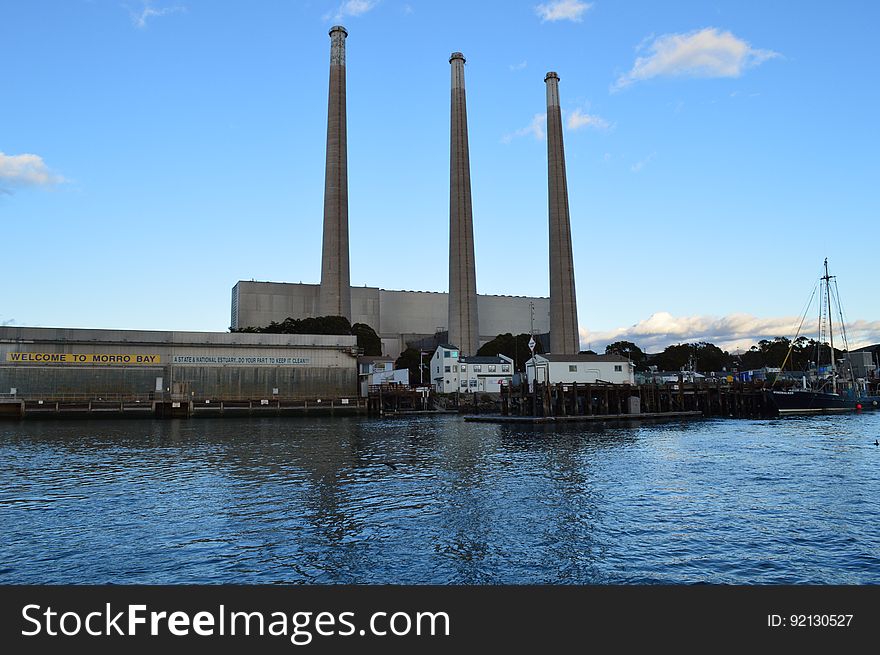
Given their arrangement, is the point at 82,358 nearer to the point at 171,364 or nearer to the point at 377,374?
the point at 171,364

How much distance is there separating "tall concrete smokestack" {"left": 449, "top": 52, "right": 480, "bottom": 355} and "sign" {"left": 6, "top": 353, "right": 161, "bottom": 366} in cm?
6551

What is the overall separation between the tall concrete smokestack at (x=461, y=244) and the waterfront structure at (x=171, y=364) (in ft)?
150

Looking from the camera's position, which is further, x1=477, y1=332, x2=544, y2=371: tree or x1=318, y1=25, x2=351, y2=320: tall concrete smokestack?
x1=477, y1=332, x2=544, y2=371: tree

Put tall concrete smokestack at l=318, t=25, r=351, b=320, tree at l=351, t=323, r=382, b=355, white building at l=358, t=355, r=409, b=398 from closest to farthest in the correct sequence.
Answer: white building at l=358, t=355, r=409, b=398, tall concrete smokestack at l=318, t=25, r=351, b=320, tree at l=351, t=323, r=382, b=355

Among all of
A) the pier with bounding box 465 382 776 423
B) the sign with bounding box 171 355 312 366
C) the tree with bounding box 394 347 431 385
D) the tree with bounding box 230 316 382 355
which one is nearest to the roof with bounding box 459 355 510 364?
the tree with bounding box 230 316 382 355

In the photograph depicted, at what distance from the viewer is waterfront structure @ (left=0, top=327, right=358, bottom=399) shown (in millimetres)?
78188

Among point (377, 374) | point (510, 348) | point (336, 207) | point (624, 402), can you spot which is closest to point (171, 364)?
point (377, 374)

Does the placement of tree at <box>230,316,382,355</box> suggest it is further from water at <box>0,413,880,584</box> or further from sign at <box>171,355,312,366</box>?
water at <box>0,413,880,584</box>

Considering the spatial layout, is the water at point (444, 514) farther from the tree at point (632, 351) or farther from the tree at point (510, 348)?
the tree at point (632, 351)

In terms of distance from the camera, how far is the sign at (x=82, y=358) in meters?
78.0

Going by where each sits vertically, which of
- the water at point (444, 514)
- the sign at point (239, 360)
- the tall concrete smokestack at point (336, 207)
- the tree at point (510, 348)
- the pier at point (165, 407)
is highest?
the tall concrete smokestack at point (336, 207)

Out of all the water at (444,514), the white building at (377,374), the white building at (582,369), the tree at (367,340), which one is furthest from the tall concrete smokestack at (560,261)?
the water at (444,514)

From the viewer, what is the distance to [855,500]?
22.6 metres

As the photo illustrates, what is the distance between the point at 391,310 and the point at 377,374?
4613cm
